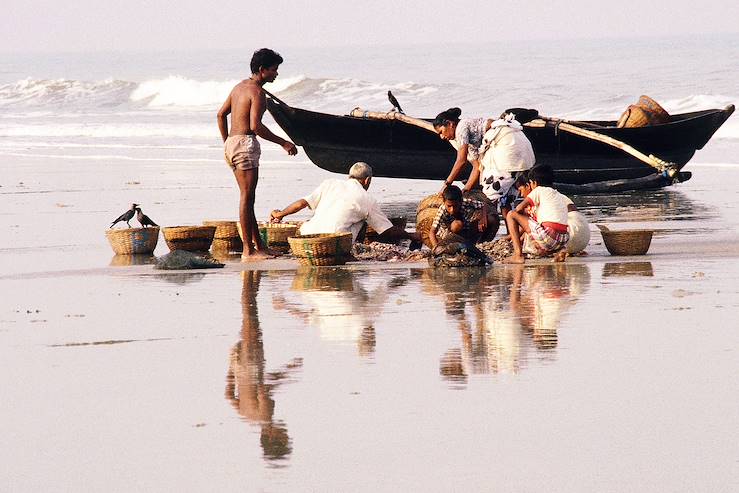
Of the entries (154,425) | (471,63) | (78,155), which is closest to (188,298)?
(154,425)

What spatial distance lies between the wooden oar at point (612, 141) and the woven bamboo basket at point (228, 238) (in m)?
5.24

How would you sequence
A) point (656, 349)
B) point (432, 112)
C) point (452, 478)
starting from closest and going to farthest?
point (452, 478) < point (656, 349) < point (432, 112)

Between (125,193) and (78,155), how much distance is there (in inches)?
464

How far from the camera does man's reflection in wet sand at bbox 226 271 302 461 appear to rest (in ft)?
17.9

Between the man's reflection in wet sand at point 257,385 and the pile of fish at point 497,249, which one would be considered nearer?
the man's reflection in wet sand at point 257,385

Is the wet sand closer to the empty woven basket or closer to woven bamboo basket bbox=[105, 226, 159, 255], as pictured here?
the empty woven basket

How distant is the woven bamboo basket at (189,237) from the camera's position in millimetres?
12188

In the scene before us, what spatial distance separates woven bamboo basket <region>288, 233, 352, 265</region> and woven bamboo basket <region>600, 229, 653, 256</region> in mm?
2105

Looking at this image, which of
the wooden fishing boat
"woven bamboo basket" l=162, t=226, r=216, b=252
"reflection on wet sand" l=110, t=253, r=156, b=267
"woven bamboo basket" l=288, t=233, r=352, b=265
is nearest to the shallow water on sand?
"woven bamboo basket" l=288, t=233, r=352, b=265

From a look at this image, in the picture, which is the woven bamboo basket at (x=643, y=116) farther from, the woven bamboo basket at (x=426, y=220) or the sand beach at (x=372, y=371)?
the woven bamboo basket at (x=426, y=220)

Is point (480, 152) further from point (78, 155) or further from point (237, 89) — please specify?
point (78, 155)

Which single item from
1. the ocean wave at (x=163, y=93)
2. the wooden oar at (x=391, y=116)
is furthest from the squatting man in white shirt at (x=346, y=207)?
the ocean wave at (x=163, y=93)

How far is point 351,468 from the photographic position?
509cm

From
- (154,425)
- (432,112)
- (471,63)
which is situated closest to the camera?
(154,425)
